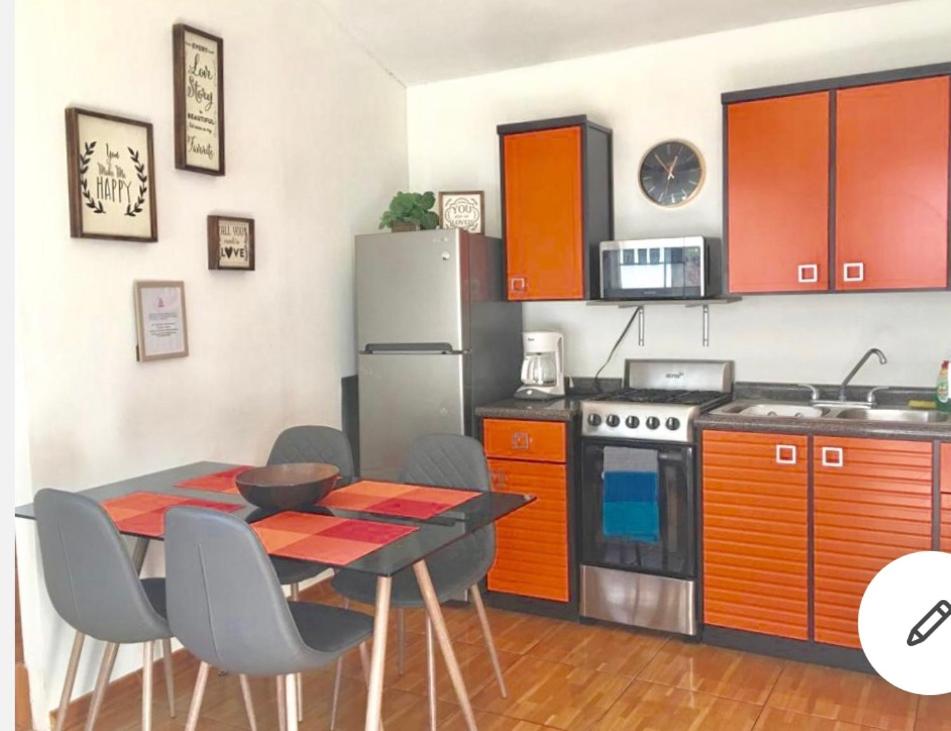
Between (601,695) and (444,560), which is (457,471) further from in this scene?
(601,695)

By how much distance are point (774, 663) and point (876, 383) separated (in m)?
1.20

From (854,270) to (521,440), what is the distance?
1.43 meters

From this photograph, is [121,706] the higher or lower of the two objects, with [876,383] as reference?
lower

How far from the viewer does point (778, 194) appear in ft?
10.8

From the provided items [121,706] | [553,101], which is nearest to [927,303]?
[553,101]

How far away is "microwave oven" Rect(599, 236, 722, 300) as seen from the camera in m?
3.52

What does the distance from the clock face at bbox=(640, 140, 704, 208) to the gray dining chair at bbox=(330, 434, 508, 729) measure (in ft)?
5.48

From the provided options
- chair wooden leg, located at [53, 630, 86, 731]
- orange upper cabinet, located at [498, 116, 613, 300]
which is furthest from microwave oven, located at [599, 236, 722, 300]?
chair wooden leg, located at [53, 630, 86, 731]

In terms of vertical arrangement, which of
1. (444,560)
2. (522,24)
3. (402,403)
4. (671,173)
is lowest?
(444,560)

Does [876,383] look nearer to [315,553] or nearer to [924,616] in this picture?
[924,616]

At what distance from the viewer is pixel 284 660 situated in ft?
6.39

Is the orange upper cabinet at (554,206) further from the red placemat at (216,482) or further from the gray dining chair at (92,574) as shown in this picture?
the gray dining chair at (92,574)

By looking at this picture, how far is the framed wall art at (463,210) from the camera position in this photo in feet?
13.8

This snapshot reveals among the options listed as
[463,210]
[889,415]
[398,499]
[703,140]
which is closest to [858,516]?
[889,415]
